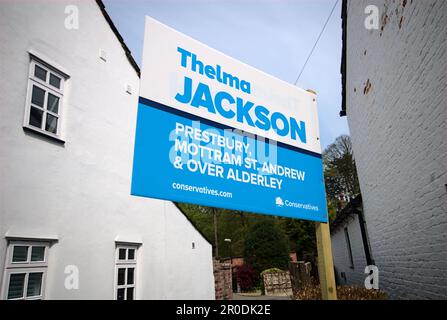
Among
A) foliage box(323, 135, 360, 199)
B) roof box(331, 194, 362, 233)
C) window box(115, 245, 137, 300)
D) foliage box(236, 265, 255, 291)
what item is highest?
foliage box(323, 135, 360, 199)

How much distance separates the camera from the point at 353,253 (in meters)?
12.5

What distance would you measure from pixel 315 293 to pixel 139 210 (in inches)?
192

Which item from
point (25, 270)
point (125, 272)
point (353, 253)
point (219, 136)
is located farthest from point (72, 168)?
point (353, 253)

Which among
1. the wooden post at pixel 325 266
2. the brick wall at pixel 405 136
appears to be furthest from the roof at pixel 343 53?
the wooden post at pixel 325 266

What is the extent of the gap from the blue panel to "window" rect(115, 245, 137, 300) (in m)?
5.76

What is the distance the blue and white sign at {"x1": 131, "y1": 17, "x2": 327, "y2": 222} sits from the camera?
1868mm

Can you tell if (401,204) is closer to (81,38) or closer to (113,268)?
(113,268)

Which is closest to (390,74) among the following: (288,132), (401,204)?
(401,204)

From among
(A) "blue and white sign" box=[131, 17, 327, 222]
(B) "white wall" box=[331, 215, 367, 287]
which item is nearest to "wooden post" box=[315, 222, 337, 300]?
(A) "blue and white sign" box=[131, 17, 327, 222]

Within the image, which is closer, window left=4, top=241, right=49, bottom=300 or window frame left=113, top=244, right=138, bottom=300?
window left=4, top=241, right=49, bottom=300

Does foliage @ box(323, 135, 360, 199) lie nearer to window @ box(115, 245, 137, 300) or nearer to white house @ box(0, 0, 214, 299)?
white house @ box(0, 0, 214, 299)

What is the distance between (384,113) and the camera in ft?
20.3

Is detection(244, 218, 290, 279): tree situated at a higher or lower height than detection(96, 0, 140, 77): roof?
lower

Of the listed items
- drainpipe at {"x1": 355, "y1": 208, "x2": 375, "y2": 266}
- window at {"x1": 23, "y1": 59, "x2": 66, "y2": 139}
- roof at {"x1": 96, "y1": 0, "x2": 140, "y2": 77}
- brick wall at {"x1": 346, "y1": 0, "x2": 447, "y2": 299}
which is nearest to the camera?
brick wall at {"x1": 346, "y1": 0, "x2": 447, "y2": 299}
